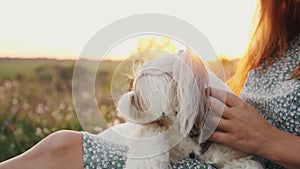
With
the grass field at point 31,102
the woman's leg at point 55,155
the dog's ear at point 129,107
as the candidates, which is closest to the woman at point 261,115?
the woman's leg at point 55,155

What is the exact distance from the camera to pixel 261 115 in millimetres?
1907

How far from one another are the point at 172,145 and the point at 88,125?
10.8 inches

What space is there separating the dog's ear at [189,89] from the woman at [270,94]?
75 millimetres

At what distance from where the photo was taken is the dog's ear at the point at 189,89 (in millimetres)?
1668

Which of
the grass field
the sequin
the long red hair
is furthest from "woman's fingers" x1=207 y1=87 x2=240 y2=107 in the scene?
the grass field

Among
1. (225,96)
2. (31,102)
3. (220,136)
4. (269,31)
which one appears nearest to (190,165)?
(220,136)

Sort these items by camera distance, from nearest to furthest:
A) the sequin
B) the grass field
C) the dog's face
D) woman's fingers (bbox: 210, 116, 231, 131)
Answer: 1. the dog's face
2. woman's fingers (bbox: 210, 116, 231, 131)
3. the sequin
4. the grass field

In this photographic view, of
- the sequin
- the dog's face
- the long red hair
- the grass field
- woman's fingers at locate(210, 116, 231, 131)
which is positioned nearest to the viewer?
the dog's face

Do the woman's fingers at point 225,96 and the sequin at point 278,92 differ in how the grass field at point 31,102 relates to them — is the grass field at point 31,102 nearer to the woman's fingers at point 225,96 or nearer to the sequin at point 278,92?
the sequin at point 278,92

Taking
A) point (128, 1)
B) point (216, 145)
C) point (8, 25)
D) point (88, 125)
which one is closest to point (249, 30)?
point (216, 145)

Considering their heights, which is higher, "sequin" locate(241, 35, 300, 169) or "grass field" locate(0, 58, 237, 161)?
Answer: "sequin" locate(241, 35, 300, 169)

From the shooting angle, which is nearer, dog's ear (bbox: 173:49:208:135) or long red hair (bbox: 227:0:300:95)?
dog's ear (bbox: 173:49:208:135)

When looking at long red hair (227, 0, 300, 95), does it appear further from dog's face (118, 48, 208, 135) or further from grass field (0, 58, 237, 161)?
grass field (0, 58, 237, 161)

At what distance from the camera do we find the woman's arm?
1778 millimetres
